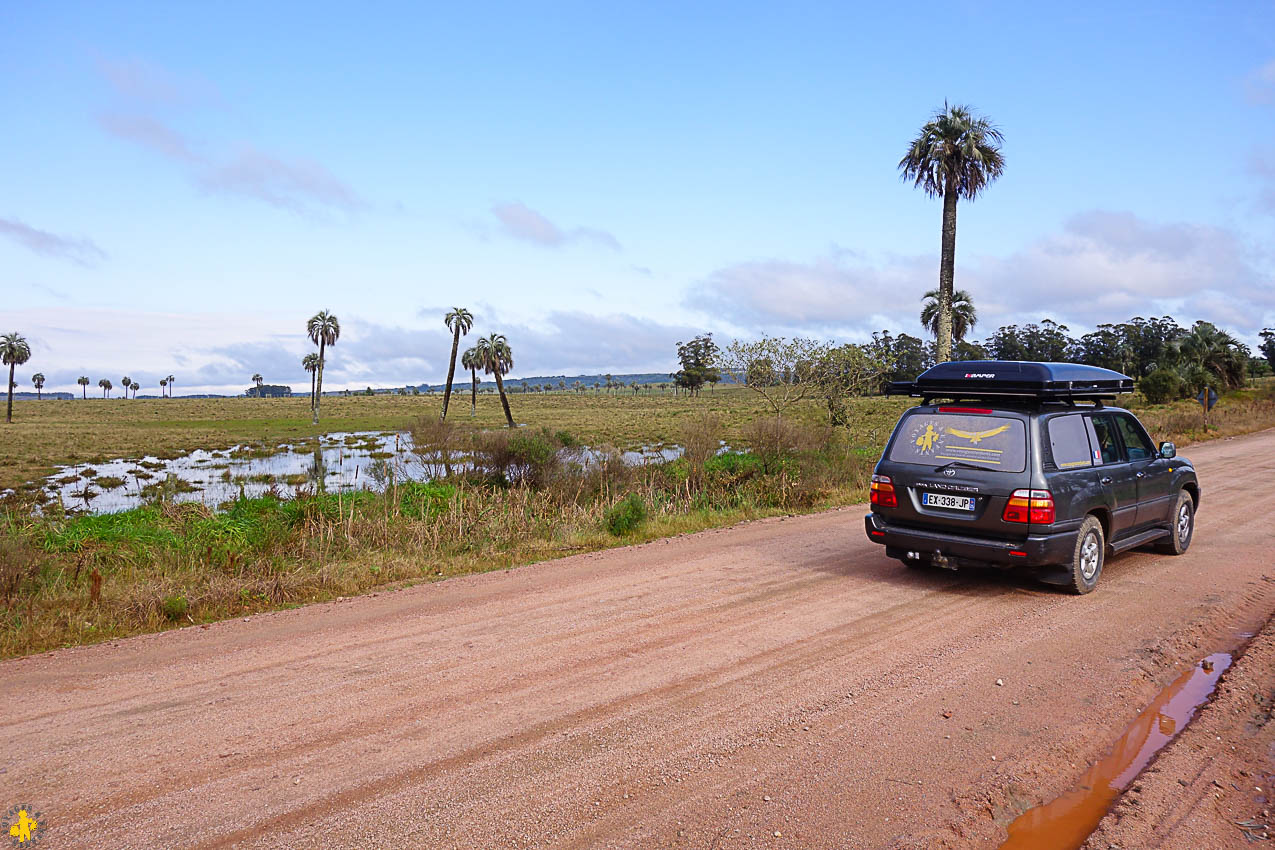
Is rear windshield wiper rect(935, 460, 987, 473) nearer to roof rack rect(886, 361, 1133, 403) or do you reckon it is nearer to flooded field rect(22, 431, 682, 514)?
roof rack rect(886, 361, 1133, 403)

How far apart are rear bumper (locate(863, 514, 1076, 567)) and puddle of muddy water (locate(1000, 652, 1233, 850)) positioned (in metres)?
1.58

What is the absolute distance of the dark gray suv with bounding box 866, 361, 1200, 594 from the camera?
24.1ft

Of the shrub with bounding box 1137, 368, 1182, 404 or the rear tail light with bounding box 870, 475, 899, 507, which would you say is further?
the shrub with bounding box 1137, 368, 1182, 404

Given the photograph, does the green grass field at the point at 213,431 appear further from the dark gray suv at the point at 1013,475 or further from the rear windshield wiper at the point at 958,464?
the rear windshield wiper at the point at 958,464

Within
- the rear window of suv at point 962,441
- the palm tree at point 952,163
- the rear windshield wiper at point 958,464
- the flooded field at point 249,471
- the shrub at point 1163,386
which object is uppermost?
the palm tree at point 952,163

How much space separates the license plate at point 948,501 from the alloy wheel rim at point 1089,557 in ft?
3.88

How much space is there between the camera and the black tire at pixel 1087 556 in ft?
24.9

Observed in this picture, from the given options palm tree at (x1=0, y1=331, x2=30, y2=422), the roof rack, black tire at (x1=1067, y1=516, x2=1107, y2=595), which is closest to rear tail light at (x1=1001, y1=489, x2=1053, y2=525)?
black tire at (x1=1067, y1=516, x2=1107, y2=595)

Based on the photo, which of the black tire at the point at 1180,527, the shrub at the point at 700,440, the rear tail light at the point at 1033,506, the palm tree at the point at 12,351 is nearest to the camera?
the rear tail light at the point at 1033,506

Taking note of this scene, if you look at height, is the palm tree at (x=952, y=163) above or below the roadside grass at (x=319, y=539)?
above

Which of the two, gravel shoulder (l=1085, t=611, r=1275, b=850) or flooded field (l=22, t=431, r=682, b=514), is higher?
gravel shoulder (l=1085, t=611, r=1275, b=850)

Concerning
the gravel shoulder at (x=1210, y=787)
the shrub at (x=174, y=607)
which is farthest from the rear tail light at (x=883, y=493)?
the shrub at (x=174, y=607)

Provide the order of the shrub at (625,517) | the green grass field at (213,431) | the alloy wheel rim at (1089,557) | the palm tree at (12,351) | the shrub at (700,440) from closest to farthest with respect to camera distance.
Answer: the alloy wheel rim at (1089,557) < the shrub at (625,517) < the shrub at (700,440) < the green grass field at (213,431) < the palm tree at (12,351)

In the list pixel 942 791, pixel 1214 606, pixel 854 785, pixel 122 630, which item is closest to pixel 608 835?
pixel 854 785
